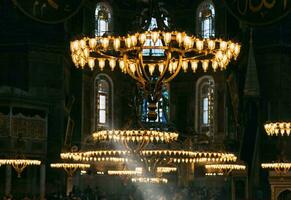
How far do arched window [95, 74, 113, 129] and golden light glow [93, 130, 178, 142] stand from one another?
577 inches

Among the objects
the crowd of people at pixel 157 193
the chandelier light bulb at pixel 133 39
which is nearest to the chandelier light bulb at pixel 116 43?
the chandelier light bulb at pixel 133 39

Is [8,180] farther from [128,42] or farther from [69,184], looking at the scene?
[128,42]

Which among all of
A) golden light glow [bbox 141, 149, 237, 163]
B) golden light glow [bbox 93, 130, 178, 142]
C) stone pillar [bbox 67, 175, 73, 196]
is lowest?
stone pillar [bbox 67, 175, 73, 196]

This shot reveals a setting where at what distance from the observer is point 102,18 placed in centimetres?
4216

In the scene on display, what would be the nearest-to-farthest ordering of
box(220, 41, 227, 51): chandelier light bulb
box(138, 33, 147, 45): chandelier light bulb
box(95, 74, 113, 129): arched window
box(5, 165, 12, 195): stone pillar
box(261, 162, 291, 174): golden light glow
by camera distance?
box(138, 33, 147, 45): chandelier light bulb, box(220, 41, 227, 51): chandelier light bulb, box(261, 162, 291, 174): golden light glow, box(5, 165, 12, 195): stone pillar, box(95, 74, 113, 129): arched window

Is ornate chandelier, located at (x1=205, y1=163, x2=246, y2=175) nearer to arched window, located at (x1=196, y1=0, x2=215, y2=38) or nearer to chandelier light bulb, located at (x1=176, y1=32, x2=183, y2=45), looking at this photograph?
arched window, located at (x1=196, y1=0, x2=215, y2=38)

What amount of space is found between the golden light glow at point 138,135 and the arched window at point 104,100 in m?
14.7

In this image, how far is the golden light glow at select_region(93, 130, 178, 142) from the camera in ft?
80.9

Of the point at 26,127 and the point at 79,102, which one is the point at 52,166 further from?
the point at 79,102

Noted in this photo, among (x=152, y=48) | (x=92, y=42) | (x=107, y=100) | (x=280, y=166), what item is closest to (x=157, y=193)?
(x=107, y=100)

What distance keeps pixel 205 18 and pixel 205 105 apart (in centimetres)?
439

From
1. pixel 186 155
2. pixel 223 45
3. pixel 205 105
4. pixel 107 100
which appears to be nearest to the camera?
pixel 223 45

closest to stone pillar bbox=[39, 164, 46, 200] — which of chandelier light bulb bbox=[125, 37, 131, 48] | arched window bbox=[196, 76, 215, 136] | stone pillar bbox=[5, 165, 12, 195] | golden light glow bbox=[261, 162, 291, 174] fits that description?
stone pillar bbox=[5, 165, 12, 195]

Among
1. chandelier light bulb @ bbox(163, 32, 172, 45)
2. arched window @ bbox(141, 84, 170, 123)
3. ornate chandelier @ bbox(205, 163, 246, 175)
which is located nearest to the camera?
chandelier light bulb @ bbox(163, 32, 172, 45)
